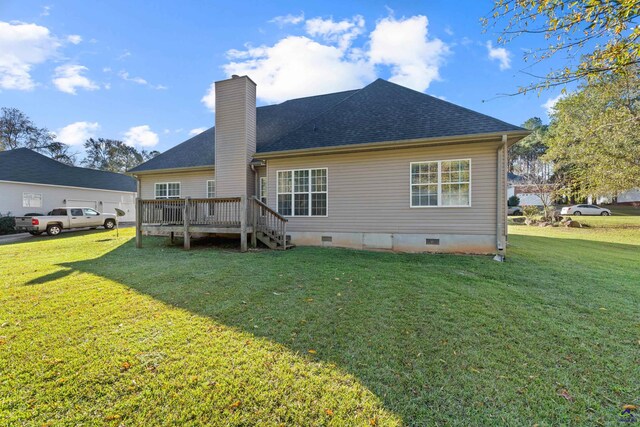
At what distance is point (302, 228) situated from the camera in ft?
33.0

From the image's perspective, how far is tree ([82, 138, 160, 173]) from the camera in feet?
152

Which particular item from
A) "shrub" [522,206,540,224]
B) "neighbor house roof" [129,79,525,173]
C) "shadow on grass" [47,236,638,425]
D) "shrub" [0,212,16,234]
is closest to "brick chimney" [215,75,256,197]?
"neighbor house roof" [129,79,525,173]

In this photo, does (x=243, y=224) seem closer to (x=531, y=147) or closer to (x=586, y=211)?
(x=586, y=211)

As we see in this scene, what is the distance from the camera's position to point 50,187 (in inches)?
752

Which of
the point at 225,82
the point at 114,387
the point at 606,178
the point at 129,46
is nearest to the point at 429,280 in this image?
the point at 114,387

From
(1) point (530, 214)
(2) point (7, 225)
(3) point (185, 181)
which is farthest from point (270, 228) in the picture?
(1) point (530, 214)

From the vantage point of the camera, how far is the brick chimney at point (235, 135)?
35.3ft

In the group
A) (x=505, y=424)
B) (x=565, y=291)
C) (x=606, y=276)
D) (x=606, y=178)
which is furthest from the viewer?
(x=606, y=178)

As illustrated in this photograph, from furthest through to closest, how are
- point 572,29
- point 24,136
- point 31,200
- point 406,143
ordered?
point 24,136
point 31,200
point 406,143
point 572,29

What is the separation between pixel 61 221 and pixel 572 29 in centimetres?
2025

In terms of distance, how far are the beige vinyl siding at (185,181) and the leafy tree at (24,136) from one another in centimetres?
3492

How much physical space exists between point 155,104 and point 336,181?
16.9 metres

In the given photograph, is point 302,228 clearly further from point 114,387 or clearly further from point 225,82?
point 114,387

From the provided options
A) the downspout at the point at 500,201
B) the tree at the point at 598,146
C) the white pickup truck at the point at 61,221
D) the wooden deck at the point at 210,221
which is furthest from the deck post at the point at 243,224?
the tree at the point at 598,146
